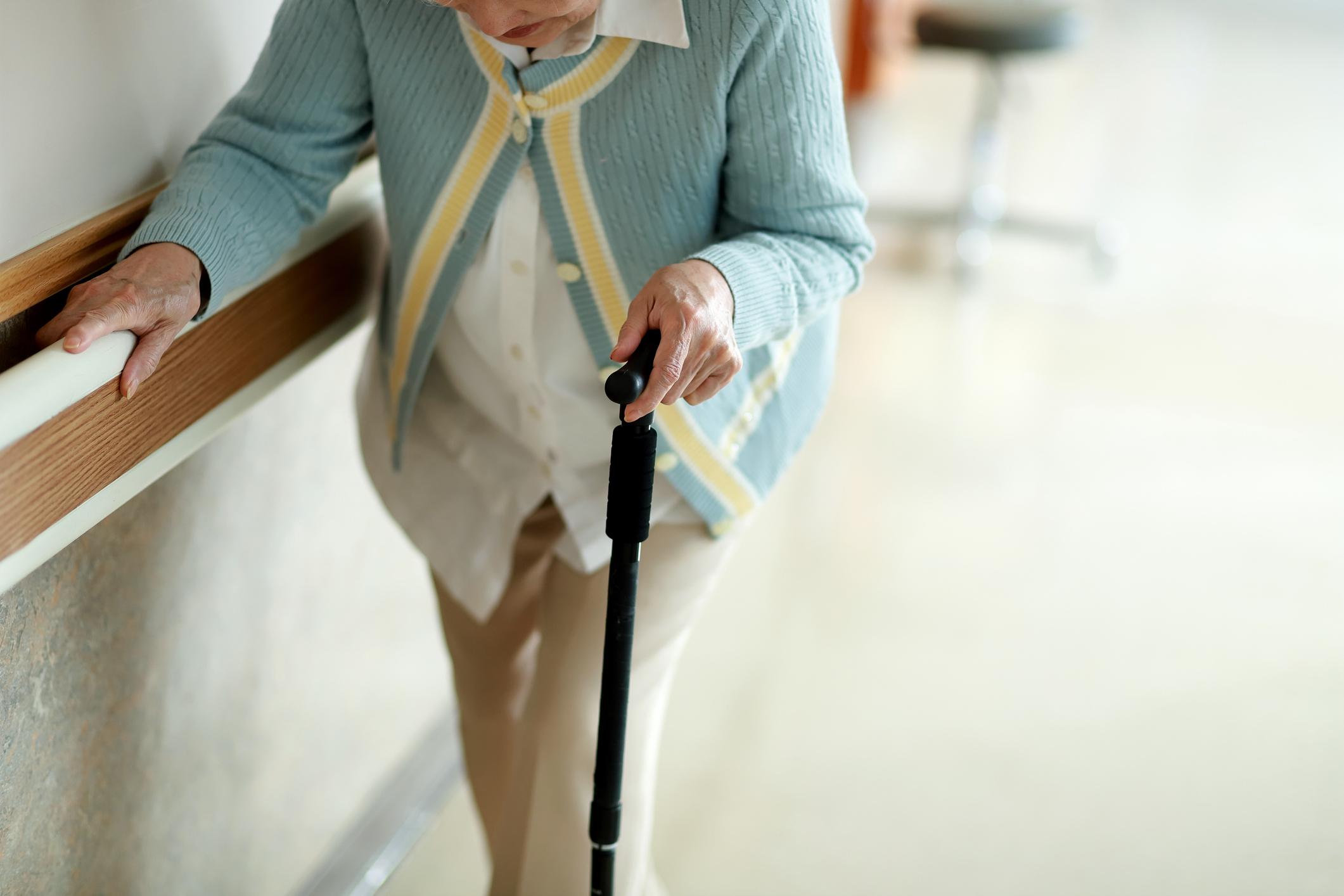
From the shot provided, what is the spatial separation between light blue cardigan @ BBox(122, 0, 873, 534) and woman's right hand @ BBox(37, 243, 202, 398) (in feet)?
0.07

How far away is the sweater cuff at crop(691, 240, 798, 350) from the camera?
1131 mm

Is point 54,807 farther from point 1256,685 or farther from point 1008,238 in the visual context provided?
point 1008,238

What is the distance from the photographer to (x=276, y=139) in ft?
4.21

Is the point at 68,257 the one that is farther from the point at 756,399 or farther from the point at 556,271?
the point at 756,399

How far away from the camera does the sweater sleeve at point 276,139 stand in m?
1.22

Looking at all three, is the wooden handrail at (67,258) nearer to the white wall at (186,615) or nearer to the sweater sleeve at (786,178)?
the white wall at (186,615)

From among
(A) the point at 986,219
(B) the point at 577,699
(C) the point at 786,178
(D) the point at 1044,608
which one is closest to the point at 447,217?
(C) the point at 786,178

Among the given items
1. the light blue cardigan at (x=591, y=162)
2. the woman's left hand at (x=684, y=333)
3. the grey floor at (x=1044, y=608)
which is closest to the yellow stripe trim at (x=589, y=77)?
the light blue cardigan at (x=591, y=162)

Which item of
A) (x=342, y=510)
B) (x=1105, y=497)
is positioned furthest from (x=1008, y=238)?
(x=342, y=510)

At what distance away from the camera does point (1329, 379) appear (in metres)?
3.42

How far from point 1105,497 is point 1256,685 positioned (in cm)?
64

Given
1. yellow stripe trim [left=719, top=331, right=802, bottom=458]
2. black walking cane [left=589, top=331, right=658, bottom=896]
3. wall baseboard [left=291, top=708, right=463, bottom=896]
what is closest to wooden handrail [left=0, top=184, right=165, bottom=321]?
black walking cane [left=589, top=331, right=658, bottom=896]

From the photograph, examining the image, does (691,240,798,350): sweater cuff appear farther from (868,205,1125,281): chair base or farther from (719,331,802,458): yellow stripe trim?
(868,205,1125,281): chair base

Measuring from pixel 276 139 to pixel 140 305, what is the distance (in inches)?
10.0
